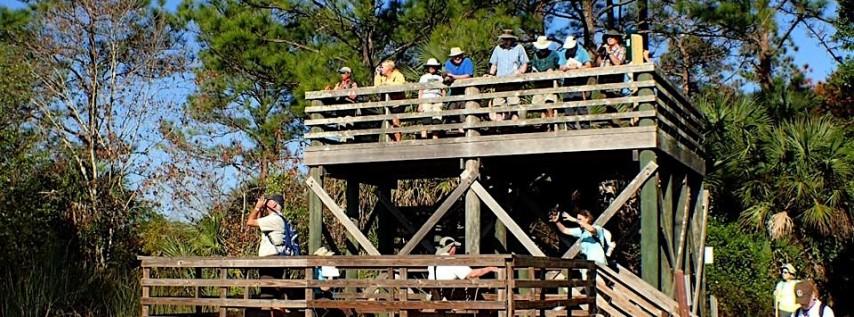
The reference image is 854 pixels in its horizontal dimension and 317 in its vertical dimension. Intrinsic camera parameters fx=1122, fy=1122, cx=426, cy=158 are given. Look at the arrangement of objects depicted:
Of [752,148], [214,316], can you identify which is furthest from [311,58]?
[214,316]

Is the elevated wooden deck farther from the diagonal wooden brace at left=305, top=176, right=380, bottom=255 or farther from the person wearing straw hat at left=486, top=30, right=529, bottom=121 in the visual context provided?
the diagonal wooden brace at left=305, top=176, right=380, bottom=255

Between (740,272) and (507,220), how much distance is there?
859 cm

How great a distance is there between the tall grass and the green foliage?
1043 cm

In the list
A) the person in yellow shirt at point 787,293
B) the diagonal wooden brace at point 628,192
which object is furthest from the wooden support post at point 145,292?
the person in yellow shirt at point 787,293

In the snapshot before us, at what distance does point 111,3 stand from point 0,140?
16.0ft

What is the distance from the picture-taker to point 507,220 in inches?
535

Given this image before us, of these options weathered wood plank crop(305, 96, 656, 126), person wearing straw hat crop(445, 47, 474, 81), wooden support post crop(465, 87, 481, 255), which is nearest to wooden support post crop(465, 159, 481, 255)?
wooden support post crop(465, 87, 481, 255)

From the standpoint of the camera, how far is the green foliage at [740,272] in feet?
66.0

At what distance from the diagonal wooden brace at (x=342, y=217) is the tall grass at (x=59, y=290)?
11.8 ft

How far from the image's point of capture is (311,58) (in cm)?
2300

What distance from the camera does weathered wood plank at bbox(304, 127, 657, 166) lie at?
13192 mm

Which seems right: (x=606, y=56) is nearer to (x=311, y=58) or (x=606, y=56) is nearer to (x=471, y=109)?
(x=471, y=109)

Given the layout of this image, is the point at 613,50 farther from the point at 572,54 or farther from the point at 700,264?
the point at 700,264

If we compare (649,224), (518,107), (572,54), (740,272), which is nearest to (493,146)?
(518,107)
